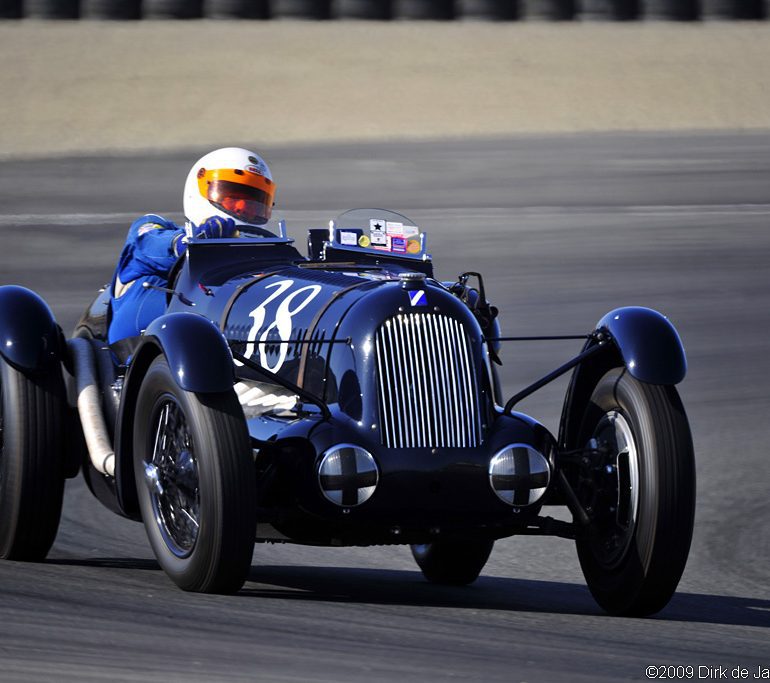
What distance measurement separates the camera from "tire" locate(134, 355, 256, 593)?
5.32 meters

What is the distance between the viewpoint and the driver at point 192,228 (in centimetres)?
711

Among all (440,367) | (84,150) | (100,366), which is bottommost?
(84,150)

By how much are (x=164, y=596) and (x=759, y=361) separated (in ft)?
26.2

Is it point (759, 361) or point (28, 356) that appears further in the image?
point (759, 361)

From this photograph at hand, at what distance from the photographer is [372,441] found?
5.58 metres

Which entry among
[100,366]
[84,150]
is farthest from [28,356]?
[84,150]

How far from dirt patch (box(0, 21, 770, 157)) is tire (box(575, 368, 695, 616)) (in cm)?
1528

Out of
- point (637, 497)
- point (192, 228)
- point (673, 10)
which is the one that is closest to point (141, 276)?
point (192, 228)

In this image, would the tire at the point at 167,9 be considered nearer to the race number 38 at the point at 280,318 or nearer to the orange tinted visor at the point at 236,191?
the orange tinted visor at the point at 236,191

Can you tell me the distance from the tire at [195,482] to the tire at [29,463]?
2.48 feet

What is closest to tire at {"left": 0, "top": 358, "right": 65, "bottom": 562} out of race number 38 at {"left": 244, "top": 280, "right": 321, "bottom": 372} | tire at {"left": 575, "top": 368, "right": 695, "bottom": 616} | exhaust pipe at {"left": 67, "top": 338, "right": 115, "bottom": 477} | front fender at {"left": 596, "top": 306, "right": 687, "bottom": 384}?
exhaust pipe at {"left": 67, "top": 338, "right": 115, "bottom": 477}

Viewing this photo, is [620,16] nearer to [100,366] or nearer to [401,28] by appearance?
[401,28]

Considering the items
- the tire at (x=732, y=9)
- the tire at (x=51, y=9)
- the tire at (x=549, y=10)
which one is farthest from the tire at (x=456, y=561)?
the tire at (x=732, y=9)

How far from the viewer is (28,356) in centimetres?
661
